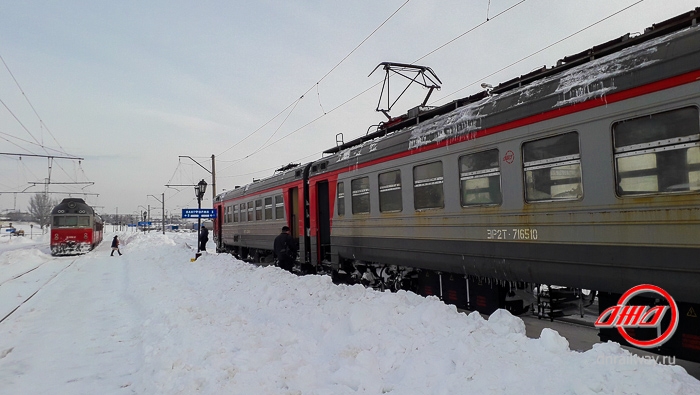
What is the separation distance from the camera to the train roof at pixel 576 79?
14.9 feet

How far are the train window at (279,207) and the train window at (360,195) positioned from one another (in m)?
5.22

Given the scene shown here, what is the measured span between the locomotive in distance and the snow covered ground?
89 cm

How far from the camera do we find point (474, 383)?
3869 millimetres

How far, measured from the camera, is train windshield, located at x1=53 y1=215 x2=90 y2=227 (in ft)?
98.9

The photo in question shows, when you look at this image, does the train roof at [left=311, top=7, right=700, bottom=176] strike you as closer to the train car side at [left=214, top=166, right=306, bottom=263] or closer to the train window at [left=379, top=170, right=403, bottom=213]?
the train window at [left=379, top=170, right=403, bottom=213]

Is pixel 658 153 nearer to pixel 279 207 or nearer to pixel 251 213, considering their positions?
pixel 279 207

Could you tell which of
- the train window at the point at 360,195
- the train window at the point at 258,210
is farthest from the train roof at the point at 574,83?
the train window at the point at 258,210

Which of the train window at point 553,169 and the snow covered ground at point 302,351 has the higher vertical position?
the train window at point 553,169

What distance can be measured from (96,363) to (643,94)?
7.41 meters

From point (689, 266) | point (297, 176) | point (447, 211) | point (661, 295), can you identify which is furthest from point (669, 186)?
point (297, 176)

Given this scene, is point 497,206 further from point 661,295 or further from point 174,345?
point 174,345

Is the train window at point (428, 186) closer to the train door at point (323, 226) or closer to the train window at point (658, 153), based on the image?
the train window at point (658, 153)

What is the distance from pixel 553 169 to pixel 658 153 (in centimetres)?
120

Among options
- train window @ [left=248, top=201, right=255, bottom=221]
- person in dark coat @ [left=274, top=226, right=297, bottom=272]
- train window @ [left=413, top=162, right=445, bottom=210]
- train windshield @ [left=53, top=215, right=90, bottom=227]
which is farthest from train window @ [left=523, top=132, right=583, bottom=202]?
train windshield @ [left=53, top=215, right=90, bottom=227]
